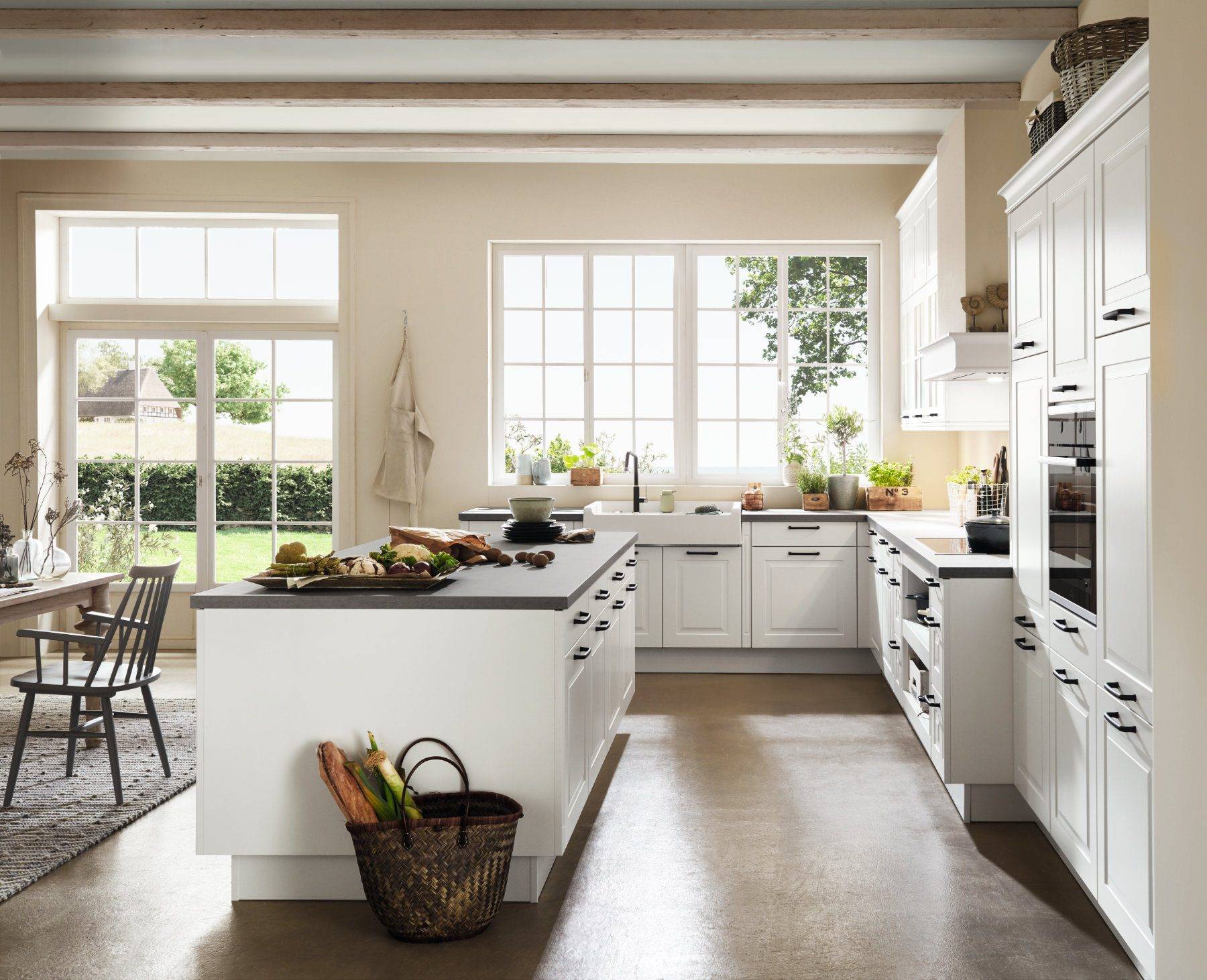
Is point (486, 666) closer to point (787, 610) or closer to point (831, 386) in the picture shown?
point (787, 610)

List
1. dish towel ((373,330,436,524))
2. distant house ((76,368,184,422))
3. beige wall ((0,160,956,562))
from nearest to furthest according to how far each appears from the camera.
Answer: dish towel ((373,330,436,524))
beige wall ((0,160,956,562))
distant house ((76,368,184,422))

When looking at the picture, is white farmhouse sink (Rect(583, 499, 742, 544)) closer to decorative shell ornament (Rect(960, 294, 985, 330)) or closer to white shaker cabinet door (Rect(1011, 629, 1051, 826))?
decorative shell ornament (Rect(960, 294, 985, 330))

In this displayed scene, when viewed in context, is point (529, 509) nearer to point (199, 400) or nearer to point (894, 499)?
point (894, 499)

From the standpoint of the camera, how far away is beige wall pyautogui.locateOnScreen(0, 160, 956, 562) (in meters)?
6.55

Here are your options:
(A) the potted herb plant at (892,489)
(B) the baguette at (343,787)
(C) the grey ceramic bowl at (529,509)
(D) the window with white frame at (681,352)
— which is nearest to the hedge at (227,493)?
(D) the window with white frame at (681,352)

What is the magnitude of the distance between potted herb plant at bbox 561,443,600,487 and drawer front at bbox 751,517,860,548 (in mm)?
1112

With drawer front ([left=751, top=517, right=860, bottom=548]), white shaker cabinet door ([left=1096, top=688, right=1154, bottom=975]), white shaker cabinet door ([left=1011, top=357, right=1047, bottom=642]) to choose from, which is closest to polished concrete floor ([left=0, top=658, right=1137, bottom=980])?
white shaker cabinet door ([left=1096, top=688, right=1154, bottom=975])

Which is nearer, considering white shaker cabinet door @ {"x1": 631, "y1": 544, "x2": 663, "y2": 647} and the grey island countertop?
the grey island countertop

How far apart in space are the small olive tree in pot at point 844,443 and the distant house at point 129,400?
164 inches

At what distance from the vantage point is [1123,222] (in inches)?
94.8

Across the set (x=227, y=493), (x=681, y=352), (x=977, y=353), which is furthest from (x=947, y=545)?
(x=227, y=493)

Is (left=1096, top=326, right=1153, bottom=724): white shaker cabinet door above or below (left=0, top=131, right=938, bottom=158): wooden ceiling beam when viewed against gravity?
below

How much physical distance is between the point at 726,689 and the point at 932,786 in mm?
1835

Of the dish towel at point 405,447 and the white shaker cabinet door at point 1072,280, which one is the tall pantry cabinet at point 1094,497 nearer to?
the white shaker cabinet door at point 1072,280
